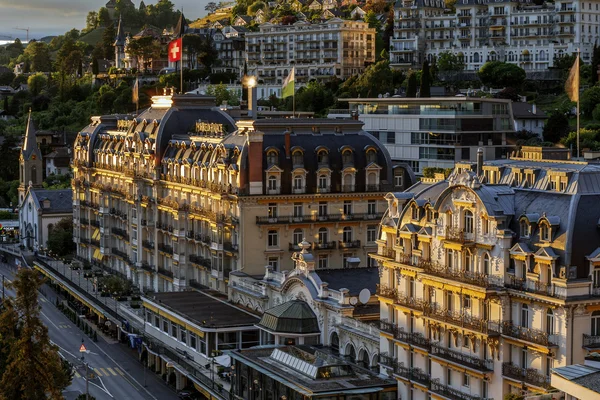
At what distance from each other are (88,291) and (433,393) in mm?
71452

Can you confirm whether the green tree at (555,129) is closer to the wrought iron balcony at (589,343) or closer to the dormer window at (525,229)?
the dormer window at (525,229)

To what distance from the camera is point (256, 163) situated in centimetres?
10900

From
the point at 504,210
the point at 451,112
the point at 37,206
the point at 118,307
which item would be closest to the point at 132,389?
the point at 118,307

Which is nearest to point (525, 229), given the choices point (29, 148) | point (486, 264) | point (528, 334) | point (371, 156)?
point (486, 264)

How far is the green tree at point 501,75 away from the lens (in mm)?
194375

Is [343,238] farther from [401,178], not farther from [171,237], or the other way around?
[171,237]

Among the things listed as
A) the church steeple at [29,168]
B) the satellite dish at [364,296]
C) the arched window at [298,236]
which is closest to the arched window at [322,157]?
→ the arched window at [298,236]

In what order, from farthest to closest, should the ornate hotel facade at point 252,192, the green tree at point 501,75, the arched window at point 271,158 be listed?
the green tree at point 501,75 → the arched window at point 271,158 → the ornate hotel facade at point 252,192

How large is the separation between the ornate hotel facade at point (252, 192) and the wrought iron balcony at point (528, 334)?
39342mm

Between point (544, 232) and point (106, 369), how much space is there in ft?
191

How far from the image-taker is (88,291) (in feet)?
456

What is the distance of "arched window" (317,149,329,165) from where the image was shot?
111812 mm

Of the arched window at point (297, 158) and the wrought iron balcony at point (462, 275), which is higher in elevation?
the arched window at point (297, 158)

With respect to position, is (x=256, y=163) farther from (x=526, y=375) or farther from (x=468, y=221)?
(x=526, y=375)
